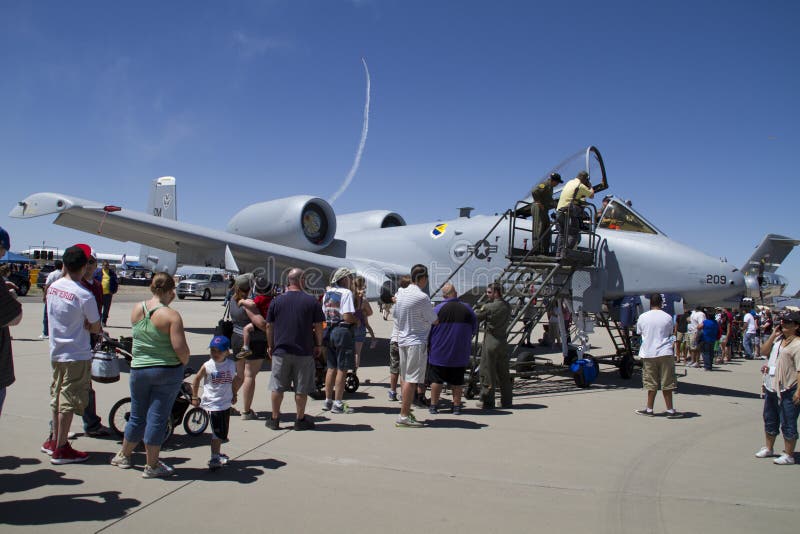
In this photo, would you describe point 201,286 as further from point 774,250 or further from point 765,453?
point 765,453

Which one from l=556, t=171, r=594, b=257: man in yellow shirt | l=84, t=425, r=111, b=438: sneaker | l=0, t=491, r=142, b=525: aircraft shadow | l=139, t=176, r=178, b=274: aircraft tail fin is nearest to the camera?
l=0, t=491, r=142, b=525: aircraft shadow

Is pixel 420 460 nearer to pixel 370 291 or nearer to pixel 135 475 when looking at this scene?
pixel 135 475

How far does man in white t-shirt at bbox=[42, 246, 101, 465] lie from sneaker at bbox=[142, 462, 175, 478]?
762 mm

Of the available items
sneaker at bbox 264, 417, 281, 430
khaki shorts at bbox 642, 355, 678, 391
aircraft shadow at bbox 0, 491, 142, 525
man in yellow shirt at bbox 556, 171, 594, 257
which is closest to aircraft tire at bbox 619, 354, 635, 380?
man in yellow shirt at bbox 556, 171, 594, 257

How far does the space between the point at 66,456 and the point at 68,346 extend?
0.90 m

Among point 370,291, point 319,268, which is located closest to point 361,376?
point 370,291

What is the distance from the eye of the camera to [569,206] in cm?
891

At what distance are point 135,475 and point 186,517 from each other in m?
0.98

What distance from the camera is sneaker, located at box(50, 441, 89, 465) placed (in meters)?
4.20

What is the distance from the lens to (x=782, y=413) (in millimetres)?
4887

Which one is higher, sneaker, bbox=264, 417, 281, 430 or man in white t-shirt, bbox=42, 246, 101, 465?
man in white t-shirt, bbox=42, 246, 101, 465

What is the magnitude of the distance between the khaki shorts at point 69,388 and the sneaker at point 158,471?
2.64 ft

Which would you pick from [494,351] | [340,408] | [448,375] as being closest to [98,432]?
[340,408]

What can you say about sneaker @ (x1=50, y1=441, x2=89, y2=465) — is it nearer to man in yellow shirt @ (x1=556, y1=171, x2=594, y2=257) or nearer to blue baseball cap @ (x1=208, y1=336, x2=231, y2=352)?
blue baseball cap @ (x1=208, y1=336, x2=231, y2=352)
